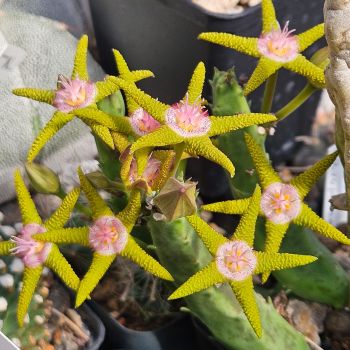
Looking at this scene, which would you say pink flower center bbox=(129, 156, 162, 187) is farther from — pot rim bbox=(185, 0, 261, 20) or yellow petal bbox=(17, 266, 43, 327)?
pot rim bbox=(185, 0, 261, 20)

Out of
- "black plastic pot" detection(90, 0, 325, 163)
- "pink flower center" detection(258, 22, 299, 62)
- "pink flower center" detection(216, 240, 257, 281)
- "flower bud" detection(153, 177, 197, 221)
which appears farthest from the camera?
"black plastic pot" detection(90, 0, 325, 163)

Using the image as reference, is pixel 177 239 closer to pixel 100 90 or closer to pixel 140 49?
pixel 100 90

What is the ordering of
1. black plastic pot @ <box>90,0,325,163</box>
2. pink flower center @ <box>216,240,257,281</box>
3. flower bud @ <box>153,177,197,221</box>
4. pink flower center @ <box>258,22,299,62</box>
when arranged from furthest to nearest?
black plastic pot @ <box>90,0,325,163</box>, pink flower center @ <box>258,22,299,62</box>, pink flower center @ <box>216,240,257,281</box>, flower bud @ <box>153,177,197,221</box>

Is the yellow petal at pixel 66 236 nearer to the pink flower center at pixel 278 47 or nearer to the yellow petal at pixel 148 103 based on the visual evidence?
the yellow petal at pixel 148 103

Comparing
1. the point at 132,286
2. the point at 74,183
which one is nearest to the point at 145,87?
the point at 74,183

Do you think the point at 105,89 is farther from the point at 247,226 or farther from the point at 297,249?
the point at 297,249

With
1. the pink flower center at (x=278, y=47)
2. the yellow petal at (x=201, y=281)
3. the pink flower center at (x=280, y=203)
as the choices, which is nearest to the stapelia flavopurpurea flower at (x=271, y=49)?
the pink flower center at (x=278, y=47)

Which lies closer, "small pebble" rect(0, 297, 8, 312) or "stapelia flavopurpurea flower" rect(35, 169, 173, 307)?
"stapelia flavopurpurea flower" rect(35, 169, 173, 307)

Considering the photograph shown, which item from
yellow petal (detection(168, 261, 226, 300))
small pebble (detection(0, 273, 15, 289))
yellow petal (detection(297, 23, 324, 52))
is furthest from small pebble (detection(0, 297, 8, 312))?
yellow petal (detection(297, 23, 324, 52))
